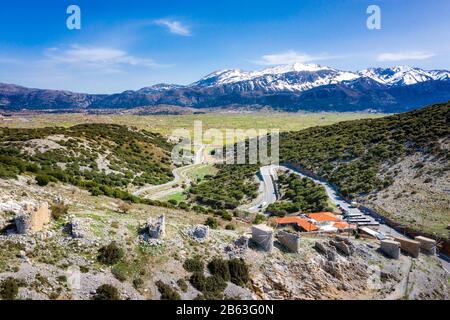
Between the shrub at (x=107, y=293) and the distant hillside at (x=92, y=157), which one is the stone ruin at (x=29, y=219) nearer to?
the shrub at (x=107, y=293)

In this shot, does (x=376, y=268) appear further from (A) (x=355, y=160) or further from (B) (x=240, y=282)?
(A) (x=355, y=160)

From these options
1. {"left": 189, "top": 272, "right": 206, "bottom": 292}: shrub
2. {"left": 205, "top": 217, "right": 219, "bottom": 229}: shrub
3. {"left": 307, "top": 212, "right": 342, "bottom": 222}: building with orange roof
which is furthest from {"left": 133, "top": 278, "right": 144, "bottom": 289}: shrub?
{"left": 307, "top": 212, "right": 342, "bottom": 222}: building with orange roof

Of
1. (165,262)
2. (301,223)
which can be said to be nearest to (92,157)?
(301,223)

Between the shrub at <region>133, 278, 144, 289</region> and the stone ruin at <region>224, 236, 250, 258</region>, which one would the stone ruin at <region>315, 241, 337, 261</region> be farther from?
the shrub at <region>133, 278, 144, 289</region>

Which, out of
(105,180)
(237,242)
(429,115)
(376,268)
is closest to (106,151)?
(105,180)

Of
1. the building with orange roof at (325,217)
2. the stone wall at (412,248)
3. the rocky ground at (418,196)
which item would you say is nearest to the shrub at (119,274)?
the stone wall at (412,248)
